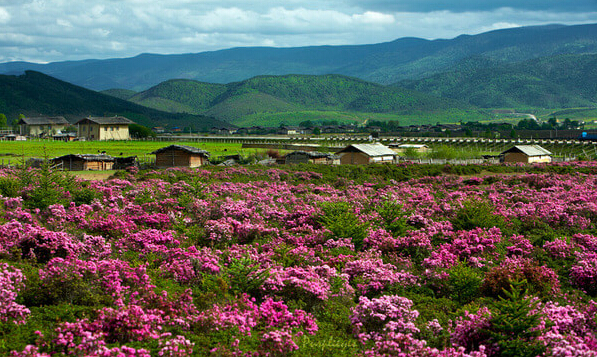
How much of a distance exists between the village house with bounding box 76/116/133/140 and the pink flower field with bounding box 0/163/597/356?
445ft

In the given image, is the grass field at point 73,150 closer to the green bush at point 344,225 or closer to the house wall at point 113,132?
the house wall at point 113,132

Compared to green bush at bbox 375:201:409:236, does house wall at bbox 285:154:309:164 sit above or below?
below

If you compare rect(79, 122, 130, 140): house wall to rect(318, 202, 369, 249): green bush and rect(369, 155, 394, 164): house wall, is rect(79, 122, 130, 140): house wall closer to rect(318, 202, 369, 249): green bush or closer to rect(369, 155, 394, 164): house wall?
rect(369, 155, 394, 164): house wall

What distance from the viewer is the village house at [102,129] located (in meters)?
157

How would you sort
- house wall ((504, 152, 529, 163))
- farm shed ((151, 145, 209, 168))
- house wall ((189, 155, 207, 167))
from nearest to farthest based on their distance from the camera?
farm shed ((151, 145, 209, 168)) → house wall ((189, 155, 207, 167)) → house wall ((504, 152, 529, 163))

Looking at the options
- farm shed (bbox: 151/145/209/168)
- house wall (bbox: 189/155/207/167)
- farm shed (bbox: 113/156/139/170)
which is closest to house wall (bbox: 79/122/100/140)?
house wall (bbox: 189/155/207/167)

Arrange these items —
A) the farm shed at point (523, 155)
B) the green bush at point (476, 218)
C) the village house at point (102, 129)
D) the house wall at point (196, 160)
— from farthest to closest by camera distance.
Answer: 1. the village house at point (102, 129)
2. the farm shed at point (523, 155)
3. the house wall at point (196, 160)
4. the green bush at point (476, 218)

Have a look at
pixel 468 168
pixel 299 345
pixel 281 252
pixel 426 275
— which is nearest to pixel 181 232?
pixel 281 252

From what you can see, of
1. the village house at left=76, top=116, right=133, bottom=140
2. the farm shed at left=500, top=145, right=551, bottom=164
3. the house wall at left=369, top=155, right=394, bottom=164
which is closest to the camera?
the house wall at left=369, top=155, right=394, bottom=164

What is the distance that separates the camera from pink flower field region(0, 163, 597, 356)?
11367 mm

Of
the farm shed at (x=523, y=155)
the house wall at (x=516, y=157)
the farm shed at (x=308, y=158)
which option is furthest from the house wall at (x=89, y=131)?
the house wall at (x=516, y=157)

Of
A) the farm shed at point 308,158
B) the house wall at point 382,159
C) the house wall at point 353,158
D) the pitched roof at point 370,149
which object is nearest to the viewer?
the farm shed at point 308,158

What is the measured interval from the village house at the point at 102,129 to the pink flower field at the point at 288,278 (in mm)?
135652

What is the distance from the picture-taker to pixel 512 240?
20.9m
